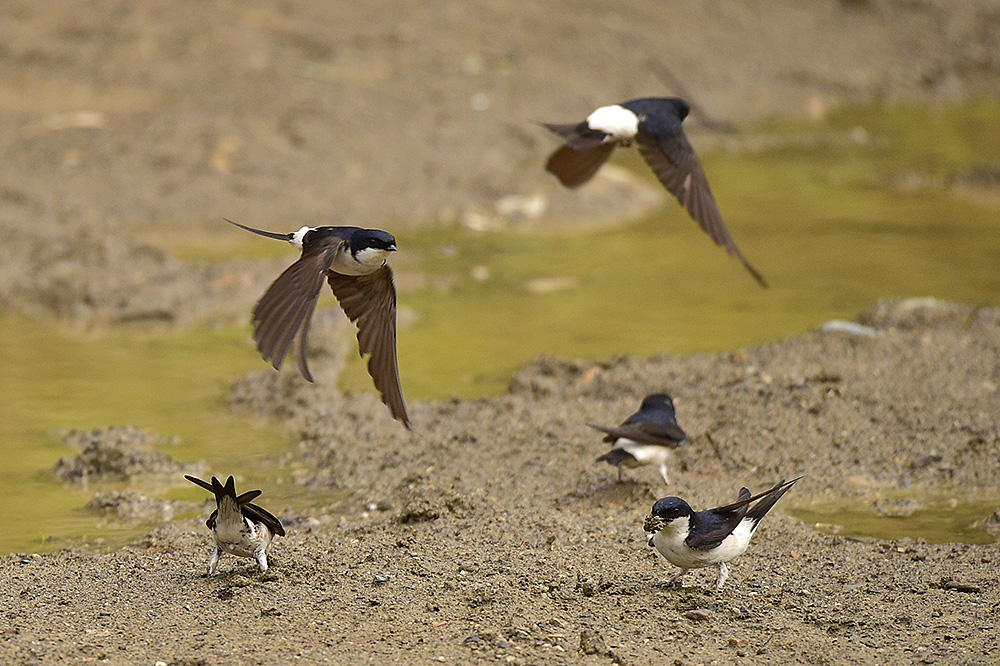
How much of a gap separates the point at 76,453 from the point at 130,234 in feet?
12.6

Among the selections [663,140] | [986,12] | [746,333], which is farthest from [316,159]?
[986,12]

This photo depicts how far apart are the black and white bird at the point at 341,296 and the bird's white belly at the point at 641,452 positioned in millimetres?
1089

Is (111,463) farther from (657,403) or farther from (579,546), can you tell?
(657,403)

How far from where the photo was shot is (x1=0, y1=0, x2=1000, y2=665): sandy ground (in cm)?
427

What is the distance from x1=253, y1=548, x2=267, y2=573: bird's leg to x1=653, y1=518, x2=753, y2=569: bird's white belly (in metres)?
1.37

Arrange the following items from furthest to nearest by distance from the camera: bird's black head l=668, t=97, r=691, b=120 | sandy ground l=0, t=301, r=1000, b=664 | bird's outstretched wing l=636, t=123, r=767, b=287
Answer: bird's black head l=668, t=97, r=691, b=120, bird's outstretched wing l=636, t=123, r=767, b=287, sandy ground l=0, t=301, r=1000, b=664

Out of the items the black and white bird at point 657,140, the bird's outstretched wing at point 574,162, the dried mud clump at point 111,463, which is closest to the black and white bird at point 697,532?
the black and white bird at point 657,140

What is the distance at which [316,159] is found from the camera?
36.1 ft

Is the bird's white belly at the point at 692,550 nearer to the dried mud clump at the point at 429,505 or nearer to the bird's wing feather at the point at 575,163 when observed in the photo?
the dried mud clump at the point at 429,505

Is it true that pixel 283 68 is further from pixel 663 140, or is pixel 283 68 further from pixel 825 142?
pixel 663 140

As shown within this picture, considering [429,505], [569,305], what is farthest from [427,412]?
[569,305]

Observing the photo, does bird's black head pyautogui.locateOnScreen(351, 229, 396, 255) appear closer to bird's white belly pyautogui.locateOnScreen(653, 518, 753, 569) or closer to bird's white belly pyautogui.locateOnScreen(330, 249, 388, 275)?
bird's white belly pyautogui.locateOnScreen(330, 249, 388, 275)

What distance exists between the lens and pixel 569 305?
8.63 meters

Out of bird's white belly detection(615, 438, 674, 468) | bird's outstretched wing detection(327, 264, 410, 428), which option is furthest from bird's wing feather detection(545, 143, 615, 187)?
bird's outstretched wing detection(327, 264, 410, 428)
